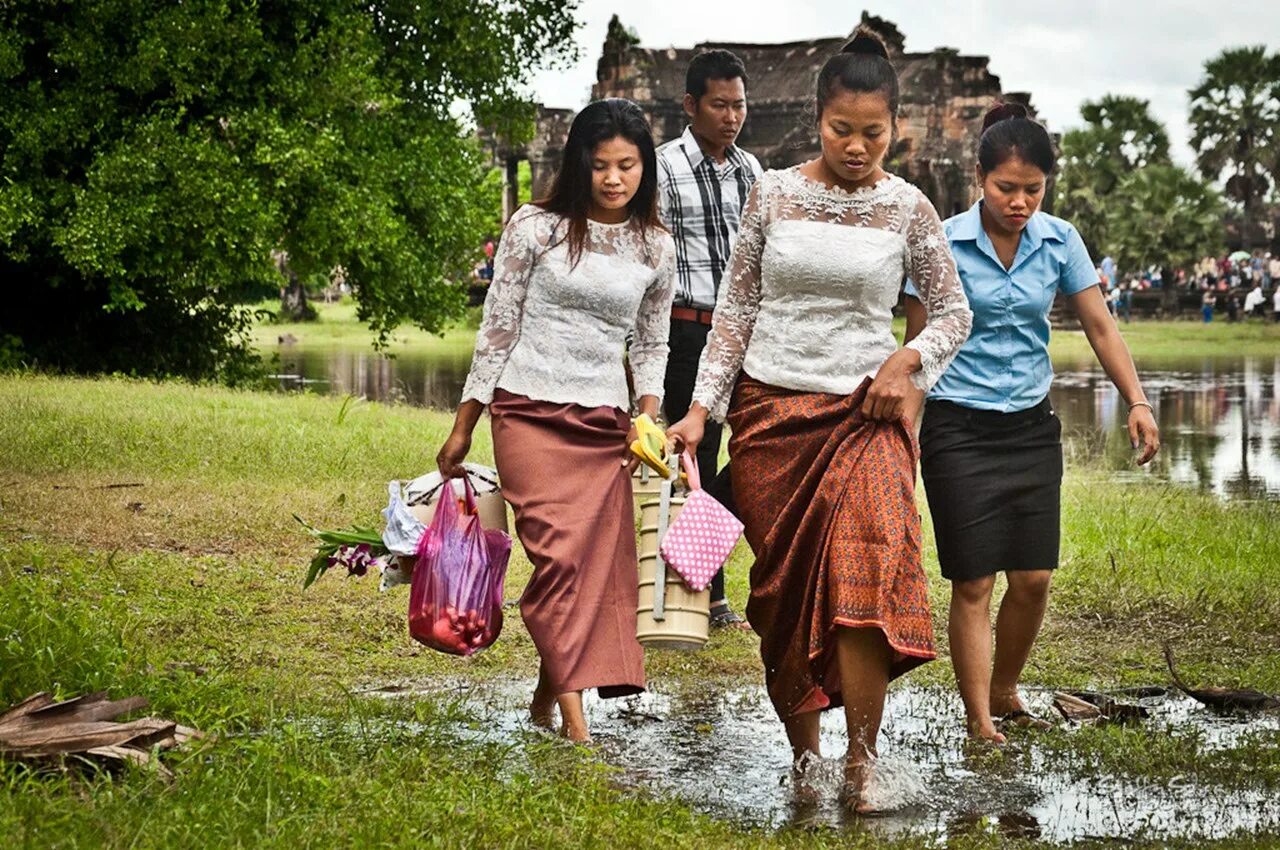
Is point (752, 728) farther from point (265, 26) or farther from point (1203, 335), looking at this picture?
point (1203, 335)

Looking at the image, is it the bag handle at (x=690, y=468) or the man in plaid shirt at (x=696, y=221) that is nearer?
the bag handle at (x=690, y=468)

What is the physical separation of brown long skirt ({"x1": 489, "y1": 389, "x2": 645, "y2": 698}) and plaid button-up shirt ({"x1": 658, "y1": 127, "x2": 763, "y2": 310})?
1897 millimetres

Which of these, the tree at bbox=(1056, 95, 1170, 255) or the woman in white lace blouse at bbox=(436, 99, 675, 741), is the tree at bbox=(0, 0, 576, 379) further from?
the tree at bbox=(1056, 95, 1170, 255)

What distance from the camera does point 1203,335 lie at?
39.7m

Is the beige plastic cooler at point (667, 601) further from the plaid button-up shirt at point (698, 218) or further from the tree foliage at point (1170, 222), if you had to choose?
the tree foliage at point (1170, 222)

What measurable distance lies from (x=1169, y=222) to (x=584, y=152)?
53687 millimetres

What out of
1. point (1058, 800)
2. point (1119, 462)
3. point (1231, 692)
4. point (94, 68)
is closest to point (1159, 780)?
point (1058, 800)

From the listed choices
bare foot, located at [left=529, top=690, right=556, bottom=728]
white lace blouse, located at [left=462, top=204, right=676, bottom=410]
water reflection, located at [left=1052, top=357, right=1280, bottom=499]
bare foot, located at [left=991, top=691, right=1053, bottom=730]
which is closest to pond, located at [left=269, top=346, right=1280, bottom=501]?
water reflection, located at [left=1052, top=357, right=1280, bottom=499]

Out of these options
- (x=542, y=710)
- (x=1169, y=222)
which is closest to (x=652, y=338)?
(x=542, y=710)

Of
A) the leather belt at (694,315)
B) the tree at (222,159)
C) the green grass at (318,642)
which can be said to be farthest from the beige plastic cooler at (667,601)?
the tree at (222,159)

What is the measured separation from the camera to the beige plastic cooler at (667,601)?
518 centimetres

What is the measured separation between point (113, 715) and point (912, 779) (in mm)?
2224

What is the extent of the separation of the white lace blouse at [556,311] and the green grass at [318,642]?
1.11m

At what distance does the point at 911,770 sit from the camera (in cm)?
528
